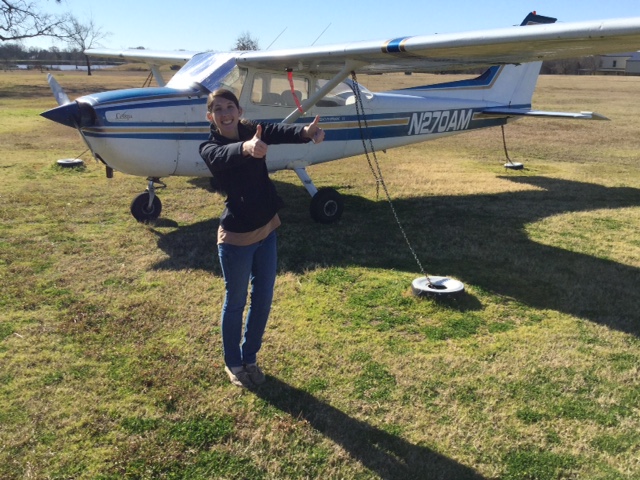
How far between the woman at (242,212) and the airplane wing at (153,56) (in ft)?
22.5

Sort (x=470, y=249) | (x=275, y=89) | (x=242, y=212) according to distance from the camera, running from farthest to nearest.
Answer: (x=275, y=89)
(x=470, y=249)
(x=242, y=212)

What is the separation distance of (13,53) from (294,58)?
3331 inches

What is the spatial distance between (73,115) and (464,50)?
13.9 feet

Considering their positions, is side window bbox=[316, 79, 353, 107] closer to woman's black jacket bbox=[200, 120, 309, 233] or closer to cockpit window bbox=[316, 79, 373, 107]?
cockpit window bbox=[316, 79, 373, 107]

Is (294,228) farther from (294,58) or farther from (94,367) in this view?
(94,367)

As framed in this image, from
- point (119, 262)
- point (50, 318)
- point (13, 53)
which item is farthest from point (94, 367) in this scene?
point (13, 53)

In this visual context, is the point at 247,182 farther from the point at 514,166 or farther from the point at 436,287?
the point at 514,166

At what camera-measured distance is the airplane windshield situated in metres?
6.75

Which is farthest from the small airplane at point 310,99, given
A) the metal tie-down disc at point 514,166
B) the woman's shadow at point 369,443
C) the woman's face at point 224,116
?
the woman's shadow at point 369,443

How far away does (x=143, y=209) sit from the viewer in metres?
7.14

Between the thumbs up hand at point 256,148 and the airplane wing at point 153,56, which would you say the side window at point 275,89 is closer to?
the airplane wing at point 153,56

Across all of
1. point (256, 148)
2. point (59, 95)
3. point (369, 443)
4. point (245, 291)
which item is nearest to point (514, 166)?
point (59, 95)

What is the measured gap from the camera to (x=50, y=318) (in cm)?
439

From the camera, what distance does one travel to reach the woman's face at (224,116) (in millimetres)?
3025
